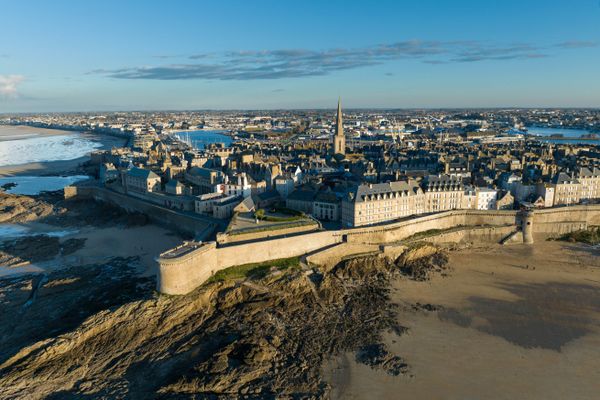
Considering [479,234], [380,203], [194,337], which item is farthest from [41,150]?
[479,234]

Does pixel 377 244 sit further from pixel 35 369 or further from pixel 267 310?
pixel 35 369

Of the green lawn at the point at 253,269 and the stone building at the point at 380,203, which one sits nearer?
the green lawn at the point at 253,269

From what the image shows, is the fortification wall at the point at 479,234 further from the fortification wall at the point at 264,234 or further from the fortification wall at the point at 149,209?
the fortification wall at the point at 149,209

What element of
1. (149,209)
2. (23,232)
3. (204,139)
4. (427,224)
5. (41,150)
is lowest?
(23,232)

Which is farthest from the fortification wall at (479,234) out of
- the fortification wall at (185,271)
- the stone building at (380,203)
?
the fortification wall at (185,271)

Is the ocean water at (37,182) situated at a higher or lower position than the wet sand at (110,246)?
higher

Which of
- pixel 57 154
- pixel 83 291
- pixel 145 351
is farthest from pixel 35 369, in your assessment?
pixel 57 154

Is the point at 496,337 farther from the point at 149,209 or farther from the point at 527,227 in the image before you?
the point at 149,209
